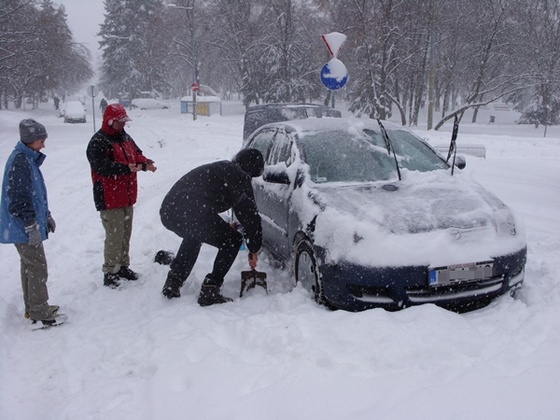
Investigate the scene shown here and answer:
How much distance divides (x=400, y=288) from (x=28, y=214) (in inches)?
112

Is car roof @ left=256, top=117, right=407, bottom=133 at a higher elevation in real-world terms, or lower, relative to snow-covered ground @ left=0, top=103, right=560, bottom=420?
higher

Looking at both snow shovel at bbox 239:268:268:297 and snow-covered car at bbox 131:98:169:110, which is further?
snow-covered car at bbox 131:98:169:110

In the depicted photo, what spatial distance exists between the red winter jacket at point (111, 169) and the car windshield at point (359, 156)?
1.68 m

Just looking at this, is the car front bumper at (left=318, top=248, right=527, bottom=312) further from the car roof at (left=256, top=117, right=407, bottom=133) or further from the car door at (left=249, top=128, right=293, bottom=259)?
the car roof at (left=256, top=117, right=407, bottom=133)

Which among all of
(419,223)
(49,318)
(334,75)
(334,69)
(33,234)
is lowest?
(49,318)

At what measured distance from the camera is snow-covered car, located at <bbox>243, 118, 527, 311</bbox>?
3.47 meters

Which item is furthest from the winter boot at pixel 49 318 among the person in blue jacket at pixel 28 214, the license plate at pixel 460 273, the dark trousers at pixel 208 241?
the license plate at pixel 460 273

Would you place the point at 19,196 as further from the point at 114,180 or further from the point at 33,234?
the point at 114,180

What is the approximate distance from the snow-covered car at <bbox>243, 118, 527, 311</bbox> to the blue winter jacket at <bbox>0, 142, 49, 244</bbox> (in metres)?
1.96

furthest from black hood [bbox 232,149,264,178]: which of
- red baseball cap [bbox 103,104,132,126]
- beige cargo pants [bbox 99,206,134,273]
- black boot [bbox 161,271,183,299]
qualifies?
beige cargo pants [bbox 99,206,134,273]

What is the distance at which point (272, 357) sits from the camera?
307cm

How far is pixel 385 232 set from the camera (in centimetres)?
353

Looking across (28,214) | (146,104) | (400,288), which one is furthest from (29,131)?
(146,104)

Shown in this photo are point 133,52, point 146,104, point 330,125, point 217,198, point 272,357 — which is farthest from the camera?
point 133,52
